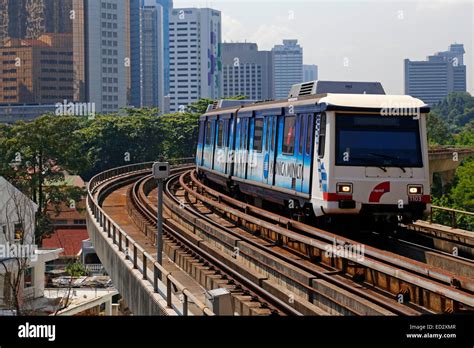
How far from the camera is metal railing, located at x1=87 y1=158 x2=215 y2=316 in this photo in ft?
23.0

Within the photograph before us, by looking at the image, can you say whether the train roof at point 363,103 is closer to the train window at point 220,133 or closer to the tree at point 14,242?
the tree at point 14,242

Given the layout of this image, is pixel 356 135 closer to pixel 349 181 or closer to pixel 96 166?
pixel 349 181

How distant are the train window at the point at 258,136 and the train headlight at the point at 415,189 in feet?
15.8

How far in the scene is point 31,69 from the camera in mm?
11898

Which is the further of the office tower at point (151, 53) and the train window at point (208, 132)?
the office tower at point (151, 53)

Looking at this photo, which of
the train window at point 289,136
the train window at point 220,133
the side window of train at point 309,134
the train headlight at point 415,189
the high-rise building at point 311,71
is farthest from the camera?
the train window at point 220,133

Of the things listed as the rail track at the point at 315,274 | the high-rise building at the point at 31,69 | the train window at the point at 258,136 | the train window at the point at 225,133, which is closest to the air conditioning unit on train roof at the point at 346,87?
the rail track at the point at 315,274

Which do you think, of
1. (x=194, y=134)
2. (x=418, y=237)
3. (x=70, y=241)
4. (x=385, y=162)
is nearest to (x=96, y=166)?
(x=194, y=134)

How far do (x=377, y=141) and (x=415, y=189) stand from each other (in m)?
0.93

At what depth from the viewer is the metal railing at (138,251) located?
7017 mm

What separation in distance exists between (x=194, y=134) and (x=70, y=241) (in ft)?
22.7

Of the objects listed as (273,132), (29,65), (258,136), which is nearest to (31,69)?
(29,65)

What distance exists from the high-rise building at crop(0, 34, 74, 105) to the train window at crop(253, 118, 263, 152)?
4018 millimetres

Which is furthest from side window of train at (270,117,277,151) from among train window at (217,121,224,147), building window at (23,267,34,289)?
building window at (23,267,34,289)
